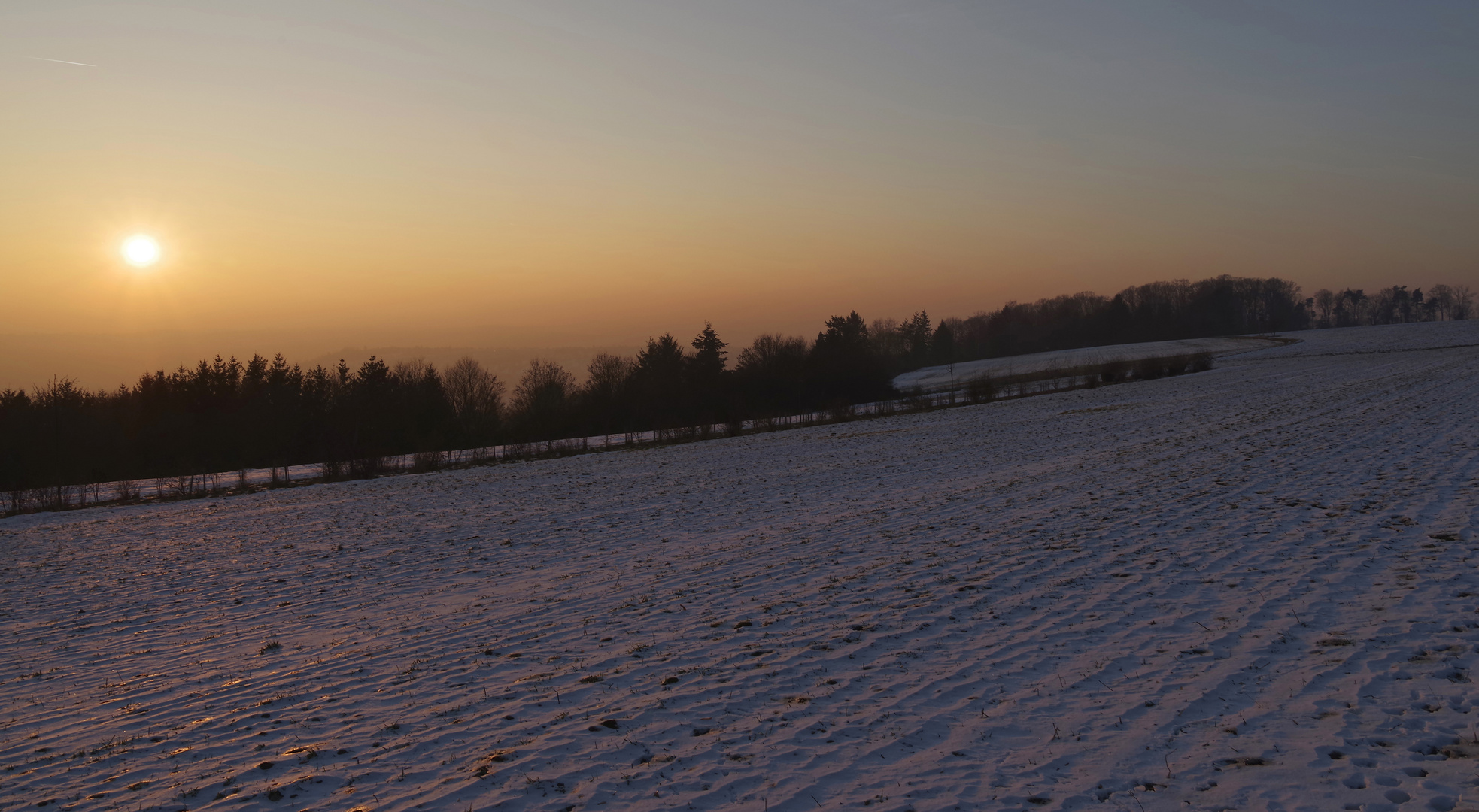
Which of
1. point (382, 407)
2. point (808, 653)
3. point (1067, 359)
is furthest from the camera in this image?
point (1067, 359)

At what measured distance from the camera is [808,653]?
8352 millimetres

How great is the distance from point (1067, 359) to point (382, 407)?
75.5m

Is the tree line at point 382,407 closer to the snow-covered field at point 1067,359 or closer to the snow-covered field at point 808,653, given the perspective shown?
the snow-covered field at point 1067,359

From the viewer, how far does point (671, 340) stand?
269 ft

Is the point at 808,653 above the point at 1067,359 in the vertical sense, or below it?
below

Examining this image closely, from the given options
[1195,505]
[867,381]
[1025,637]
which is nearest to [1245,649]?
[1025,637]

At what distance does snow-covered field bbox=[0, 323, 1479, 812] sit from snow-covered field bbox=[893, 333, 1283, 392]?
68.4 meters

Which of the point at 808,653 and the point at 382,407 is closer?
the point at 808,653

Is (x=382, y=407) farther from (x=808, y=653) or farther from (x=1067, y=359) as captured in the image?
(x=1067, y=359)

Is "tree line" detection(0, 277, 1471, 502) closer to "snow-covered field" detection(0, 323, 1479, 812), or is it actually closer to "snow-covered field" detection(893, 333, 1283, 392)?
"snow-covered field" detection(893, 333, 1283, 392)

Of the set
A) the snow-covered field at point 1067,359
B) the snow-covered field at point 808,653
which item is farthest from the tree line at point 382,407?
the snow-covered field at point 808,653

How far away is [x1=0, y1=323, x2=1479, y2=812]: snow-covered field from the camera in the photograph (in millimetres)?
5723

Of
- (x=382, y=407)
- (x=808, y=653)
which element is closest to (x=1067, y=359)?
(x=382, y=407)

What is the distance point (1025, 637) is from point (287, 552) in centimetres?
1507
